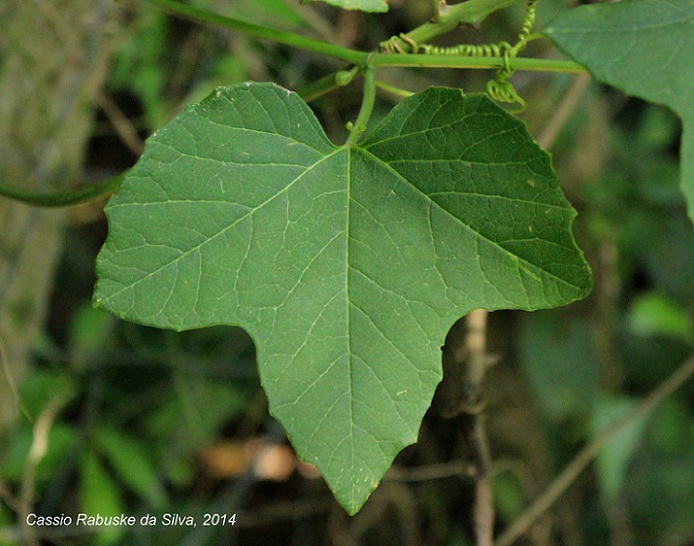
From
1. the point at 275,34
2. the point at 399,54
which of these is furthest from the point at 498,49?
the point at 275,34

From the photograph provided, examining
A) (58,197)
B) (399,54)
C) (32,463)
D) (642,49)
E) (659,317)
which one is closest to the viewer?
(642,49)

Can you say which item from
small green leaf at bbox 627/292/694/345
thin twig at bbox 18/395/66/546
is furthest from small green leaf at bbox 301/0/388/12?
small green leaf at bbox 627/292/694/345

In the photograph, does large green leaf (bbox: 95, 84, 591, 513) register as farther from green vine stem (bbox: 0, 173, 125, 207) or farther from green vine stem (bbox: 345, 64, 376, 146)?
green vine stem (bbox: 0, 173, 125, 207)

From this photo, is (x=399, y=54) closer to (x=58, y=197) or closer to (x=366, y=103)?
(x=366, y=103)

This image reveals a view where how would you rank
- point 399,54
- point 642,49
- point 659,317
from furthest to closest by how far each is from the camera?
point 659,317 < point 399,54 < point 642,49

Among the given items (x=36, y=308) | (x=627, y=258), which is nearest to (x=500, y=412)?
(x=627, y=258)

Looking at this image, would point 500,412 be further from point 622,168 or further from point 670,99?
point 670,99

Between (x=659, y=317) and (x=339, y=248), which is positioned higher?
(x=339, y=248)
